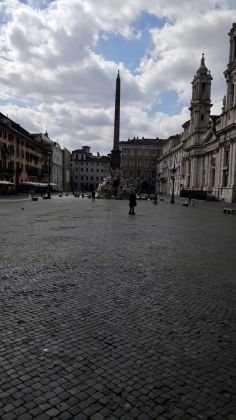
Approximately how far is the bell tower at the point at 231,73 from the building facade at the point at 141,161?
7928 cm

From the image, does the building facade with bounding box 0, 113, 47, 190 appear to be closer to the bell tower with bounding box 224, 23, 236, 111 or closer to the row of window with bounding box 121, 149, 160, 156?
the bell tower with bounding box 224, 23, 236, 111

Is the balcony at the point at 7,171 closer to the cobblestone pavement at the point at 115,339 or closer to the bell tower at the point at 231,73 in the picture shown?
the bell tower at the point at 231,73

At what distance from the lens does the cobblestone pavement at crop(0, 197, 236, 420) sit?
3.20 metres

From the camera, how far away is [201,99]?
78312mm

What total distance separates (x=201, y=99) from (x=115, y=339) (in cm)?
7995

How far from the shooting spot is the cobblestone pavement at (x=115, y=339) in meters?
3.20

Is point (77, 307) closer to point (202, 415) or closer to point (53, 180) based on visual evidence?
point (202, 415)

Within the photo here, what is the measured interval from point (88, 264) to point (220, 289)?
3.12 m

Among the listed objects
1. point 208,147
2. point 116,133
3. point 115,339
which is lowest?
point 115,339

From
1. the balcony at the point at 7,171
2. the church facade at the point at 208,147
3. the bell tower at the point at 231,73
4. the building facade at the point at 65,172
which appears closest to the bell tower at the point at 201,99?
the church facade at the point at 208,147

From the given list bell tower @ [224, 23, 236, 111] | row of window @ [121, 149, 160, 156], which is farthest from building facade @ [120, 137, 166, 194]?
bell tower @ [224, 23, 236, 111]

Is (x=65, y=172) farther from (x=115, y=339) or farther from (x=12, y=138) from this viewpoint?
(x=115, y=339)

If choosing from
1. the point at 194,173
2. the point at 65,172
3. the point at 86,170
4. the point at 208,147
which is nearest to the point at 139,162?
the point at 86,170

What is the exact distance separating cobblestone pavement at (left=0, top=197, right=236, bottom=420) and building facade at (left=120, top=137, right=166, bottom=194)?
12572cm
